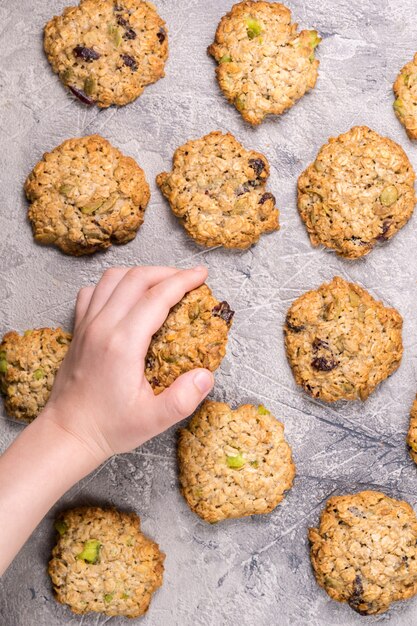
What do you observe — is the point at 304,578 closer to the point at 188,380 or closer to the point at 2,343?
the point at 188,380

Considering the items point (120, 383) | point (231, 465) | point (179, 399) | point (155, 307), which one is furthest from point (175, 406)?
point (231, 465)

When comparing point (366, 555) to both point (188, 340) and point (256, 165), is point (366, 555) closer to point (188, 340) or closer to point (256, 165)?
point (188, 340)

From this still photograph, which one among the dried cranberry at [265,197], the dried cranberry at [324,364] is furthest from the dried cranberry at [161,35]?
the dried cranberry at [324,364]

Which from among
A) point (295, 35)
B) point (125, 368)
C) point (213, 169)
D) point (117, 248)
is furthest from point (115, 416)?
point (295, 35)

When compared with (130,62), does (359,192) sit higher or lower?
lower

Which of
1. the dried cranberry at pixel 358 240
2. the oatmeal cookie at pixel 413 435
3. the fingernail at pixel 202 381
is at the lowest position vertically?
the oatmeal cookie at pixel 413 435

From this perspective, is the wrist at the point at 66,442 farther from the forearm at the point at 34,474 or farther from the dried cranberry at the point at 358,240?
the dried cranberry at the point at 358,240
